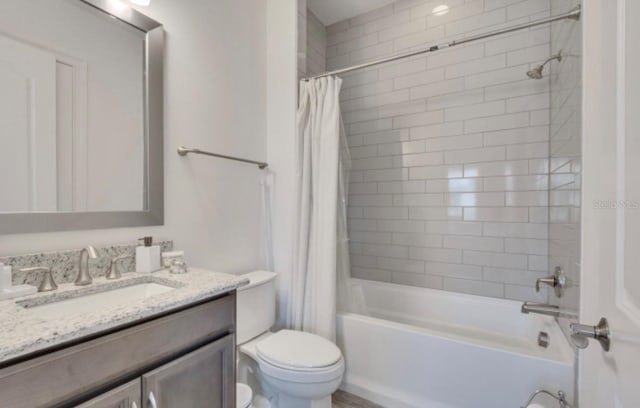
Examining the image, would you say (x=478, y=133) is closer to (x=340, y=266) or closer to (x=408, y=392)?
(x=340, y=266)

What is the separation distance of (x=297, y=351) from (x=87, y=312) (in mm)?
957

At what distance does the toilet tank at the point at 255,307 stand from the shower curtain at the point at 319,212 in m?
0.25

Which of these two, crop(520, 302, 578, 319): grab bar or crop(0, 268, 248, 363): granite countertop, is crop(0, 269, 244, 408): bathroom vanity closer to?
crop(0, 268, 248, 363): granite countertop

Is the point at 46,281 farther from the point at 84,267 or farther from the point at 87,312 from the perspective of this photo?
the point at 87,312

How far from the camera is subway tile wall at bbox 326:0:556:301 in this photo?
6.91 feet

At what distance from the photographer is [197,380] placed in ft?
3.22

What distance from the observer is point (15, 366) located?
0.61 metres

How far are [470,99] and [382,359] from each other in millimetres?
1949

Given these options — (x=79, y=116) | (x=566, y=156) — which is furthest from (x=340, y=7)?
(x=79, y=116)

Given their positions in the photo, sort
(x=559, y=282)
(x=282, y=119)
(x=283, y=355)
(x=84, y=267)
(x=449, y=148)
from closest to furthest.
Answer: (x=84, y=267) < (x=283, y=355) < (x=559, y=282) < (x=282, y=119) < (x=449, y=148)

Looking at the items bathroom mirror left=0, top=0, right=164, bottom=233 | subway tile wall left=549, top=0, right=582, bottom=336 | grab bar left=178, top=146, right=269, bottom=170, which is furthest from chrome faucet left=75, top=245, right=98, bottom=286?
subway tile wall left=549, top=0, right=582, bottom=336

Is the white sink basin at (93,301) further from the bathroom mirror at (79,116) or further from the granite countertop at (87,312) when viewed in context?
the bathroom mirror at (79,116)

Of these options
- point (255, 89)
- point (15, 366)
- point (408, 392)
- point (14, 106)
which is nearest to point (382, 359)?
point (408, 392)

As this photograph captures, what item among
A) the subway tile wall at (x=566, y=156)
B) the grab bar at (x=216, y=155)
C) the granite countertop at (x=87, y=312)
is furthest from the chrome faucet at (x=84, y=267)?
the subway tile wall at (x=566, y=156)
